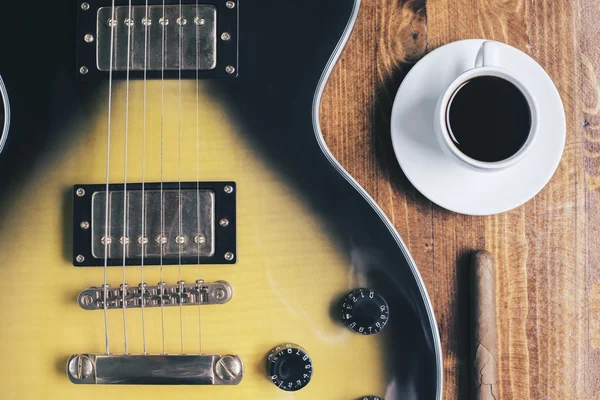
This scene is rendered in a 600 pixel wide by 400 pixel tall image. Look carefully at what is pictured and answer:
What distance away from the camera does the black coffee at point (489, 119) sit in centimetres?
47

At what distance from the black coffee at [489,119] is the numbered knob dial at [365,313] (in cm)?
15

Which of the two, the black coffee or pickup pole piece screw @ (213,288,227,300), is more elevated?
the black coffee

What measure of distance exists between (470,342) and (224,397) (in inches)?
9.5

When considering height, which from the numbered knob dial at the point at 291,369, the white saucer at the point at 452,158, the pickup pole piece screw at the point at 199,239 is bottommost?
the numbered knob dial at the point at 291,369

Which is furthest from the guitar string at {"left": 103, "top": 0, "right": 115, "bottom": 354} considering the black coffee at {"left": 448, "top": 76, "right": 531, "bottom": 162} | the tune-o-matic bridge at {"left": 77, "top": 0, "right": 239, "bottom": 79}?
the black coffee at {"left": 448, "top": 76, "right": 531, "bottom": 162}

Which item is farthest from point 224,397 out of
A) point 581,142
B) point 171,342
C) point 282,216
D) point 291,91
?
point 581,142

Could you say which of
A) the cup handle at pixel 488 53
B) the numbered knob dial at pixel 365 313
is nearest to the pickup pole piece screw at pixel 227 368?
the numbered knob dial at pixel 365 313

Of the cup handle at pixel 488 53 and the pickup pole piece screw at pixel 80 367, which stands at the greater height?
the cup handle at pixel 488 53

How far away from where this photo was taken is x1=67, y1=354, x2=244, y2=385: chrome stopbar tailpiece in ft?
1.56

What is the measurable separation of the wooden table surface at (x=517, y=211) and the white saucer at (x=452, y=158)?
0.10ft

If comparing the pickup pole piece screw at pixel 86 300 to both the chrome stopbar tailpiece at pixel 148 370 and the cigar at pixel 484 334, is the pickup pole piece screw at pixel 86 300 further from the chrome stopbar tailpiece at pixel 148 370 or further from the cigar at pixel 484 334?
the cigar at pixel 484 334

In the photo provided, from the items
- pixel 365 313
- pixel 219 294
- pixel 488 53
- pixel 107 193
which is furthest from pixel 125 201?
pixel 488 53

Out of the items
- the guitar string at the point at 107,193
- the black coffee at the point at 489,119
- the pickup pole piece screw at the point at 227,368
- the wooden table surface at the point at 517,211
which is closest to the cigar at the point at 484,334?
the wooden table surface at the point at 517,211

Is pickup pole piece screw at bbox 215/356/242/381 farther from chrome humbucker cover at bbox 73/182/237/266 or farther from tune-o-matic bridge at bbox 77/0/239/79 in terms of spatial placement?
tune-o-matic bridge at bbox 77/0/239/79
